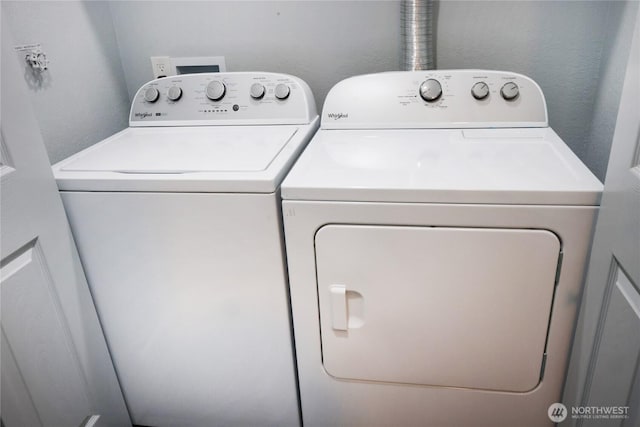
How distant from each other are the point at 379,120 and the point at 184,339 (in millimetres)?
884

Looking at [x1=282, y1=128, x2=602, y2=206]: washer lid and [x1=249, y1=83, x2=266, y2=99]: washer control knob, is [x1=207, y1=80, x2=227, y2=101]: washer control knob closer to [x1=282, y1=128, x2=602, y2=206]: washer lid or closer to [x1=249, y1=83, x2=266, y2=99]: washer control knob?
[x1=249, y1=83, x2=266, y2=99]: washer control knob

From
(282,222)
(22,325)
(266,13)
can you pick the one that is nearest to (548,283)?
(282,222)

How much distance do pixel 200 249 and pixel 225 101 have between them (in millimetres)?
608

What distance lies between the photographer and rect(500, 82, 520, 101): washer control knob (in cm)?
137

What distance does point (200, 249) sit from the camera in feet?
3.80

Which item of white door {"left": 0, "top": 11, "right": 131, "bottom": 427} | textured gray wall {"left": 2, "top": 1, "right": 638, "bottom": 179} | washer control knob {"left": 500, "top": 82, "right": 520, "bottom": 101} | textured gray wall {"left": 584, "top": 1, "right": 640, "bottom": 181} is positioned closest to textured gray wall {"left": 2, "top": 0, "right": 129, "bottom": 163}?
textured gray wall {"left": 2, "top": 1, "right": 638, "bottom": 179}

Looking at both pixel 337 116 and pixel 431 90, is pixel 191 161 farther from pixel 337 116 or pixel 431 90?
pixel 431 90

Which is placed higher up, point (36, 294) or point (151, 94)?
point (151, 94)

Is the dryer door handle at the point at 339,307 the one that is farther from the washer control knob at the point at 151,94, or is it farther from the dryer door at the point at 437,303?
the washer control knob at the point at 151,94

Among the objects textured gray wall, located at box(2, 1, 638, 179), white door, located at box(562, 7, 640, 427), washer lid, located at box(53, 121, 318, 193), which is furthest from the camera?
textured gray wall, located at box(2, 1, 638, 179)

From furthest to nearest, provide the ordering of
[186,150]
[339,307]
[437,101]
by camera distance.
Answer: [437,101], [186,150], [339,307]

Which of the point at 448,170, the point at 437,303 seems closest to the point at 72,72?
the point at 448,170

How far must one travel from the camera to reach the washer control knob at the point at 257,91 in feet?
4.95

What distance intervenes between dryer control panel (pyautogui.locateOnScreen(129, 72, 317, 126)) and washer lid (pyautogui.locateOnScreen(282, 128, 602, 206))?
0.79ft
